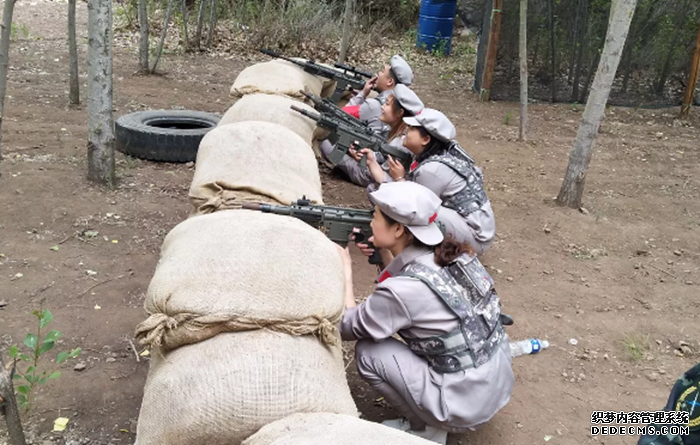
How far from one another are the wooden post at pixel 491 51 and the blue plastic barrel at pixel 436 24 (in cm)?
331

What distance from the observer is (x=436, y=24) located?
11969 millimetres

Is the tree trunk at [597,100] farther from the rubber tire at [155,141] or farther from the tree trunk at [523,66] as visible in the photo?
the rubber tire at [155,141]

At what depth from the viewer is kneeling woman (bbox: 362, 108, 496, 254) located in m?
3.80

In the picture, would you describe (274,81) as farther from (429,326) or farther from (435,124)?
(429,326)

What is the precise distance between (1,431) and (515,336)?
2.67 meters

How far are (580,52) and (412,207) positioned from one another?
23.9ft

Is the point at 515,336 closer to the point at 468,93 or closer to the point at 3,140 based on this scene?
the point at 3,140

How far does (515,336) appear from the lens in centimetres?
371

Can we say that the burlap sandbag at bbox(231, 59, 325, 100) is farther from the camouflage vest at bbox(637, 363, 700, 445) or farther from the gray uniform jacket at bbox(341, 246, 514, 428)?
the camouflage vest at bbox(637, 363, 700, 445)

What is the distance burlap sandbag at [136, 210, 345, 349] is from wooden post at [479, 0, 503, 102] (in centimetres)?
697

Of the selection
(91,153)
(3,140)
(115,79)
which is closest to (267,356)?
(91,153)

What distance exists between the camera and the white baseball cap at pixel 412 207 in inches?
100

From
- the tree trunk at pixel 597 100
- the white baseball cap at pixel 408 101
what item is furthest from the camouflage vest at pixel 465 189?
the tree trunk at pixel 597 100

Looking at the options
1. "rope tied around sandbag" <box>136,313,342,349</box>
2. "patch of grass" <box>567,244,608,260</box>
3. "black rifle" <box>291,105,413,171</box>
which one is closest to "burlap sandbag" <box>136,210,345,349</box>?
"rope tied around sandbag" <box>136,313,342,349</box>
